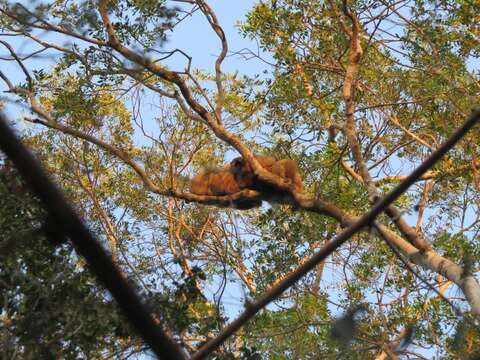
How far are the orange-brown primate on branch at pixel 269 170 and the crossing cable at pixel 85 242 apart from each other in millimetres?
6961

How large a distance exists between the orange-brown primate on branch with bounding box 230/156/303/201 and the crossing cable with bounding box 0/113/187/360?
6.96m

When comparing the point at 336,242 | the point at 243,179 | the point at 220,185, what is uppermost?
the point at 220,185

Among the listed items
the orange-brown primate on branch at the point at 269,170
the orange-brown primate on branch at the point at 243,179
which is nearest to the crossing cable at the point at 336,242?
the orange-brown primate on branch at the point at 269,170

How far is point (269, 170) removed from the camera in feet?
31.7

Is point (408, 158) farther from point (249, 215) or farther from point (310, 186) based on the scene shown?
point (249, 215)

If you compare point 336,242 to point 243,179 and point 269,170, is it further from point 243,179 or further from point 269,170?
point 269,170

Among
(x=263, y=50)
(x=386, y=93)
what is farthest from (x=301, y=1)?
(x=386, y=93)

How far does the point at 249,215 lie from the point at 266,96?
481cm

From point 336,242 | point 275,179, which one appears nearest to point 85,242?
point 336,242

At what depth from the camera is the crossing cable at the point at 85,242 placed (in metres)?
1.08

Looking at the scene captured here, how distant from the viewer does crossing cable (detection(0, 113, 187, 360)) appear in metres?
1.08

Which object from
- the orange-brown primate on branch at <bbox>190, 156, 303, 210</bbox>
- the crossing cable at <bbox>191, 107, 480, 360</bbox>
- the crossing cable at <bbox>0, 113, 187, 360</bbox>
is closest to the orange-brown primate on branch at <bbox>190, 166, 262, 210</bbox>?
the orange-brown primate on branch at <bbox>190, 156, 303, 210</bbox>

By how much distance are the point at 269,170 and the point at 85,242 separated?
8534mm

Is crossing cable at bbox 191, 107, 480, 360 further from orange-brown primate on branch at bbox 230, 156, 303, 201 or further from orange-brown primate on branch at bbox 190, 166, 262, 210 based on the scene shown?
orange-brown primate on branch at bbox 190, 166, 262, 210
